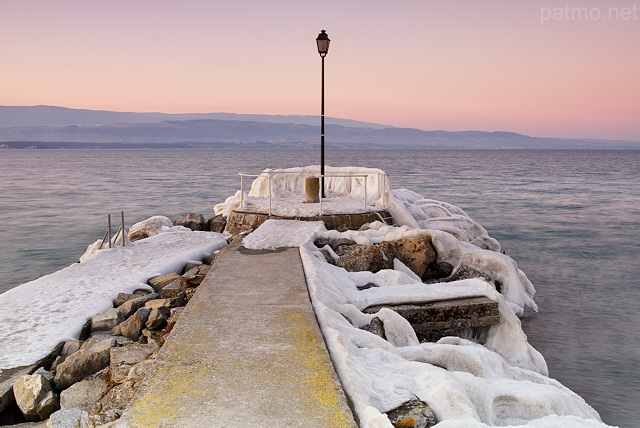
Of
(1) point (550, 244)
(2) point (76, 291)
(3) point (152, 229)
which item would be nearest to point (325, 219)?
(3) point (152, 229)

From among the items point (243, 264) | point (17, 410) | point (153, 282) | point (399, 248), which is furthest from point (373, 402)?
point (399, 248)

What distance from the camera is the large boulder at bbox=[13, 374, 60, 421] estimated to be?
171 inches

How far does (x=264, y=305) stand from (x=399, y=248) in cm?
474

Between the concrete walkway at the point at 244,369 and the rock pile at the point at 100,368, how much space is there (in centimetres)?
32

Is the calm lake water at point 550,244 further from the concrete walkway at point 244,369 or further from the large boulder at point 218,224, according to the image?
the concrete walkway at point 244,369

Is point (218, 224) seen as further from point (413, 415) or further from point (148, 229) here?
point (413, 415)

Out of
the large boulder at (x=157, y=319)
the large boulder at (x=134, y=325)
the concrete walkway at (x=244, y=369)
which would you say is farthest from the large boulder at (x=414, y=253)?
the large boulder at (x=134, y=325)

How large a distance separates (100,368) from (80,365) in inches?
6.7

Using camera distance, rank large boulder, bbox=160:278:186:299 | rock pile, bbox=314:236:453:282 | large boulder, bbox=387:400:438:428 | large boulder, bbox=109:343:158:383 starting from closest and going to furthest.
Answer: large boulder, bbox=387:400:438:428, large boulder, bbox=109:343:158:383, large boulder, bbox=160:278:186:299, rock pile, bbox=314:236:453:282

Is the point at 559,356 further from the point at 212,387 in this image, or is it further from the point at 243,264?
the point at 212,387

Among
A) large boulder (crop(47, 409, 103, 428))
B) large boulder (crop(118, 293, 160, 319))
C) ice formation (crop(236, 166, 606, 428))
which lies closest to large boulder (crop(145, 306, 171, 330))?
large boulder (crop(118, 293, 160, 319))

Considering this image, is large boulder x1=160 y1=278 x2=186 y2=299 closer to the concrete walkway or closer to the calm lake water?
the concrete walkway

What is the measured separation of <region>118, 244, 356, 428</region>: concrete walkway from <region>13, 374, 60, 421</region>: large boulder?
99cm

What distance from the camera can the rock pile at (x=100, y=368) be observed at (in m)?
4.09
